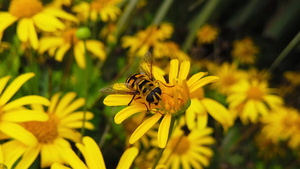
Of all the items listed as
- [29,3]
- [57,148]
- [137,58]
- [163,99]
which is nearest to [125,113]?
[163,99]

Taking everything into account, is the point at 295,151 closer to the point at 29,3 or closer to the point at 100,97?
the point at 100,97

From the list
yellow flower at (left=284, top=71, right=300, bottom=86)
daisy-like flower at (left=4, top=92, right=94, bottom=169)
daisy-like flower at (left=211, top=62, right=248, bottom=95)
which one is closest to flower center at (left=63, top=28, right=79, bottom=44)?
daisy-like flower at (left=4, top=92, right=94, bottom=169)

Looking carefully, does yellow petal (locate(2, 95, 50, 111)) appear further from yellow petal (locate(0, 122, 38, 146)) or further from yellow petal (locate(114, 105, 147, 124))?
yellow petal (locate(114, 105, 147, 124))

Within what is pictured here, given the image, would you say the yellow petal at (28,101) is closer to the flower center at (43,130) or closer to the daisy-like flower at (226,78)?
the flower center at (43,130)

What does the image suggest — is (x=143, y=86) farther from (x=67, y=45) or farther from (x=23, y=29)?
(x=67, y=45)

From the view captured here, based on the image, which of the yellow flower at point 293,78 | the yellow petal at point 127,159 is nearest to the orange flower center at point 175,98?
the yellow petal at point 127,159
